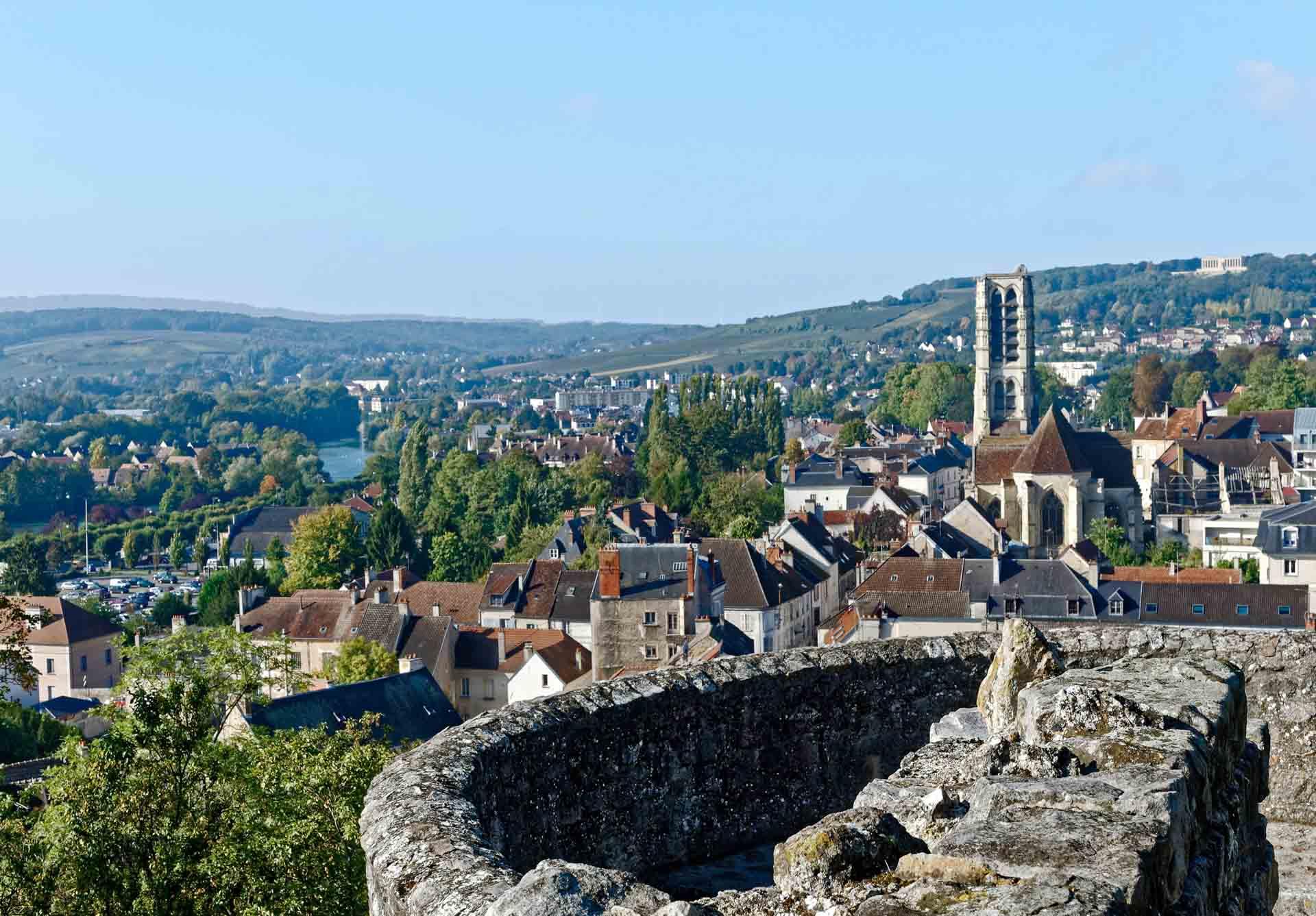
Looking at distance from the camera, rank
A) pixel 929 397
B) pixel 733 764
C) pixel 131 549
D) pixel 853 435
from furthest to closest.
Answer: pixel 929 397, pixel 853 435, pixel 131 549, pixel 733 764

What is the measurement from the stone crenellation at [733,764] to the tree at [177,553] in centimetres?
10335

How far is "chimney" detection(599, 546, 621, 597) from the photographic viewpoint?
160 feet

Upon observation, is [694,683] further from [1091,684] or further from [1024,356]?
[1024,356]

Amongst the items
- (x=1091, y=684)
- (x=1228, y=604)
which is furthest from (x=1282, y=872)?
(x=1228, y=604)

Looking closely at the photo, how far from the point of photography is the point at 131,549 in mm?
113250

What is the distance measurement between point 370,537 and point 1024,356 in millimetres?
41864

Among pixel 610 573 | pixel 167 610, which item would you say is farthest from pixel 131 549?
pixel 610 573


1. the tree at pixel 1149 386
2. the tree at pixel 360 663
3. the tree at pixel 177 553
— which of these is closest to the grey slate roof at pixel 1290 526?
the tree at pixel 360 663

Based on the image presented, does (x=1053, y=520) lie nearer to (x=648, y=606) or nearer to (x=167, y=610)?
(x=648, y=606)

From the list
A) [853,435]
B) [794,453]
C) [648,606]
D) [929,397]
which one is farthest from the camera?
[929,397]

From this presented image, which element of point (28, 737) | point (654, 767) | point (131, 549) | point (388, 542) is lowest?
point (131, 549)

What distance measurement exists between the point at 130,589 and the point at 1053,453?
2017 inches

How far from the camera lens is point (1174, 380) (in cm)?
17188

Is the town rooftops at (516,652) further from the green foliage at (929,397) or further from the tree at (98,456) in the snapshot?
the tree at (98,456)
